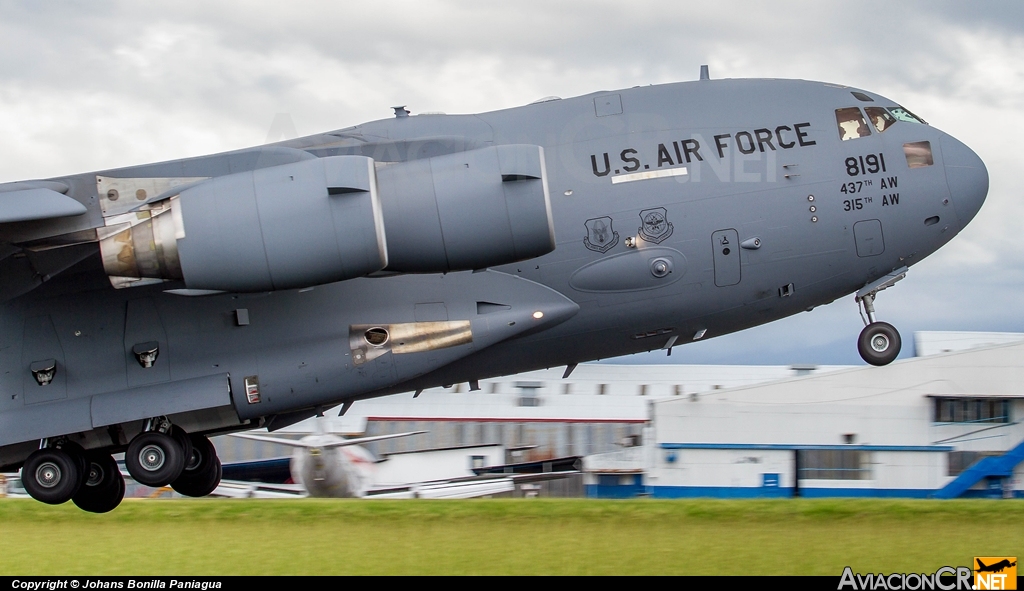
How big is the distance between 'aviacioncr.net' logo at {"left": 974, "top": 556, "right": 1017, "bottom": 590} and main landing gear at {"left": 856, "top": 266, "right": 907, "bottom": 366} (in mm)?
2204

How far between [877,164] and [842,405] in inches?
590

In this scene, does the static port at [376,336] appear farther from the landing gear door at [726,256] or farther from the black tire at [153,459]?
the landing gear door at [726,256]

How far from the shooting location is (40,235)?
30.5 ft

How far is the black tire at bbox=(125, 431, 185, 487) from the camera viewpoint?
1077 centimetres

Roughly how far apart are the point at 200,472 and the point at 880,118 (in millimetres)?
8318

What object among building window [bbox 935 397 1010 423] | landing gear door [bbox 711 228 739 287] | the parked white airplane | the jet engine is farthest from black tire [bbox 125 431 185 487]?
building window [bbox 935 397 1010 423]

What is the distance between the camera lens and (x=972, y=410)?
82.7 feet

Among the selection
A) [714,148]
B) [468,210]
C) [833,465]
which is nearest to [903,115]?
[714,148]

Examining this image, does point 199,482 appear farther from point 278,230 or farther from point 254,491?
point 254,491

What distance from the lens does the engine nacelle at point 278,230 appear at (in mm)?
8938

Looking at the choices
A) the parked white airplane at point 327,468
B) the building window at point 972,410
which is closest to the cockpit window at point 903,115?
the building window at point 972,410

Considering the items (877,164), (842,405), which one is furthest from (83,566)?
(842,405)

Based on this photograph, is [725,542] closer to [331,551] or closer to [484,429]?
[331,551]

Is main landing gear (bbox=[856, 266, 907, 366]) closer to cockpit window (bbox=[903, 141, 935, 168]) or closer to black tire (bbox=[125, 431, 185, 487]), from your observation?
cockpit window (bbox=[903, 141, 935, 168])
